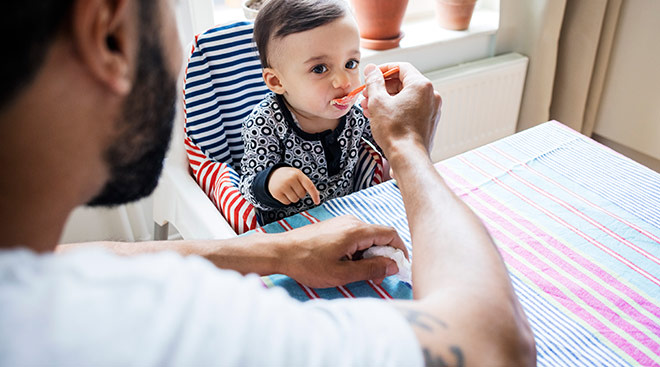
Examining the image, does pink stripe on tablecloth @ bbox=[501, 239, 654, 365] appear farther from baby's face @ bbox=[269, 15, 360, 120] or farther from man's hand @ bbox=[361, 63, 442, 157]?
baby's face @ bbox=[269, 15, 360, 120]

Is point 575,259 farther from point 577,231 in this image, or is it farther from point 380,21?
point 380,21

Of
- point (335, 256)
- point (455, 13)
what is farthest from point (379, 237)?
point (455, 13)

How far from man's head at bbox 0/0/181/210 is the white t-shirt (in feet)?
0.43

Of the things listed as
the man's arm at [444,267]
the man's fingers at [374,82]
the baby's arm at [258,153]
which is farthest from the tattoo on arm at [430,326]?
the baby's arm at [258,153]

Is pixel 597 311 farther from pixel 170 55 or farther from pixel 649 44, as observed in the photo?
pixel 649 44

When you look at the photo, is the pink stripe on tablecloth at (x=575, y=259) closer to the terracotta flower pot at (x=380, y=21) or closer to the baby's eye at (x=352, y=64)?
the baby's eye at (x=352, y=64)

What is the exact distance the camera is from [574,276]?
0.87m

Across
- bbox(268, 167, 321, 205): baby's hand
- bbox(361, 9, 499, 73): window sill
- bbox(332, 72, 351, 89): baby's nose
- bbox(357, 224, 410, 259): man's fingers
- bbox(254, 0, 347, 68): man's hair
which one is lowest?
bbox(361, 9, 499, 73): window sill

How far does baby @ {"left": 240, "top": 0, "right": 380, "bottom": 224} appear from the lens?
1093 mm

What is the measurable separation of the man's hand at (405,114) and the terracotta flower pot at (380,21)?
106cm

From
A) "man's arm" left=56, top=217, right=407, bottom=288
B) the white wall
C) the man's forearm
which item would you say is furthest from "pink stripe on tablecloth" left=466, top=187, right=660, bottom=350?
the white wall

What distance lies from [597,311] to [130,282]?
734mm

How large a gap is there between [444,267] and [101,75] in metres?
0.45

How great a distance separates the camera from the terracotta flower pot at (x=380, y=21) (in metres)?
1.91
